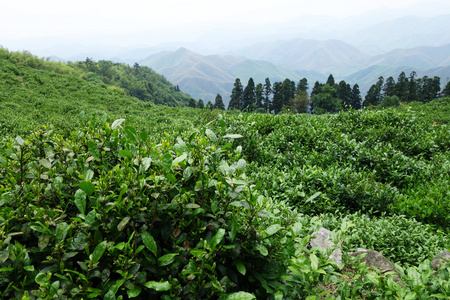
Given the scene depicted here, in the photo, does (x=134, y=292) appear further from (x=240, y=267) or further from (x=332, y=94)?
(x=332, y=94)

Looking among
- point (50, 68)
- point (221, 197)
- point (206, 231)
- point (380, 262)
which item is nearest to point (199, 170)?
point (221, 197)

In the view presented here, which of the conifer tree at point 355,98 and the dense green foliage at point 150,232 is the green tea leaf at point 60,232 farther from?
the conifer tree at point 355,98

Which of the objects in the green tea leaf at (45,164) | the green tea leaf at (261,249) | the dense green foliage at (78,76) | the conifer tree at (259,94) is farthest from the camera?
the conifer tree at (259,94)

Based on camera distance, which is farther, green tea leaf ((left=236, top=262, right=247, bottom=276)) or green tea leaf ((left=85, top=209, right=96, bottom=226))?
green tea leaf ((left=236, top=262, right=247, bottom=276))

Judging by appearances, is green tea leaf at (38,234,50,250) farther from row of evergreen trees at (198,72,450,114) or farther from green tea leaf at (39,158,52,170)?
row of evergreen trees at (198,72,450,114)

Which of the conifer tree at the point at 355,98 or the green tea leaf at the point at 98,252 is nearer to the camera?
the green tea leaf at the point at 98,252

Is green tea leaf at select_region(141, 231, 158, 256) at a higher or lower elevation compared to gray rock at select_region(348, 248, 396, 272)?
higher

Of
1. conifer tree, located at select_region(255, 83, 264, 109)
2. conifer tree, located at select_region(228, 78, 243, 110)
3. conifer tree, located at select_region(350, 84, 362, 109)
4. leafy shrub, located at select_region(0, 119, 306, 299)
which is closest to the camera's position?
leafy shrub, located at select_region(0, 119, 306, 299)

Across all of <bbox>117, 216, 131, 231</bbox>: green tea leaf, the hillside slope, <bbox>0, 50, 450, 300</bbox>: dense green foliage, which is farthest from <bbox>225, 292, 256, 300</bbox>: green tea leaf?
the hillside slope

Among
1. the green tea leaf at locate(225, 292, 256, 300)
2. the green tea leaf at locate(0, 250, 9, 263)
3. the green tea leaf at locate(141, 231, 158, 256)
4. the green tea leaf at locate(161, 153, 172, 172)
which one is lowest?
the green tea leaf at locate(225, 292, 256, 300)

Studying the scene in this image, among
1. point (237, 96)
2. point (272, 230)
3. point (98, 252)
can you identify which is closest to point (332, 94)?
point (237, 96)

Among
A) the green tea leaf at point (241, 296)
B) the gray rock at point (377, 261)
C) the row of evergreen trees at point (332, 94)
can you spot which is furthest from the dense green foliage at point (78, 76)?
the green tea leaf at point (241, 296)

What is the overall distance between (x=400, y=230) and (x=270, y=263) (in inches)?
107

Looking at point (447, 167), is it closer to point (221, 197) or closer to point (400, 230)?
point (400, 230)
